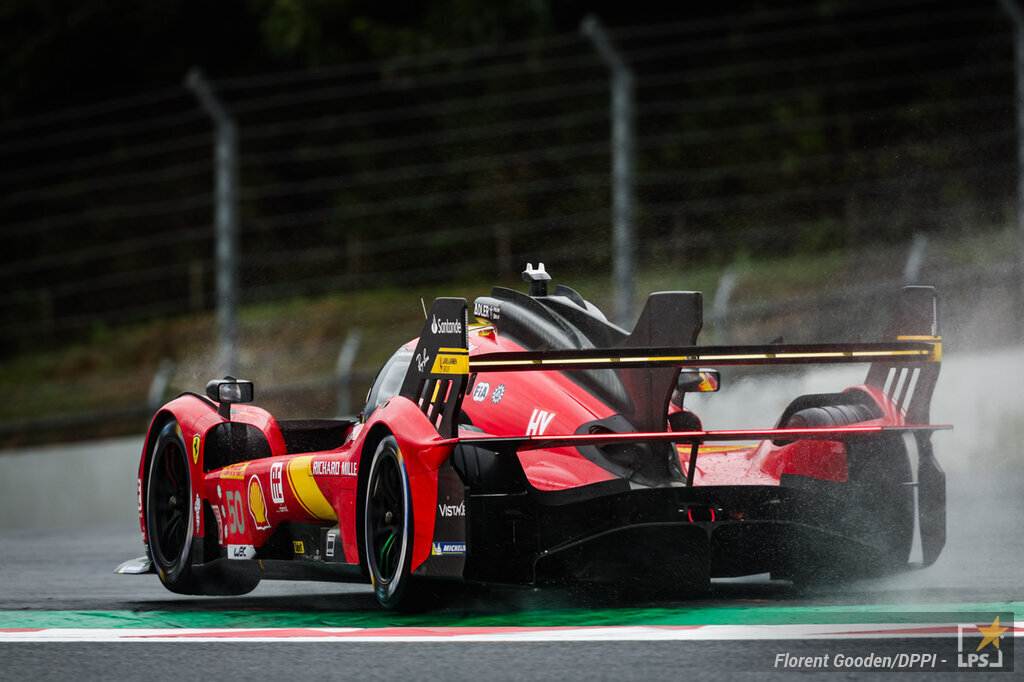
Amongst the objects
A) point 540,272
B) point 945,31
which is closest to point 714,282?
point 945,31

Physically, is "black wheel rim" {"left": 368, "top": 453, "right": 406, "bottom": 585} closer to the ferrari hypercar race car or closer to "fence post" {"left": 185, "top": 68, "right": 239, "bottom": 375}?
the ferrari hypercar race car

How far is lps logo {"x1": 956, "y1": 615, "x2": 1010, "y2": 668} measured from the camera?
4711 millimetres

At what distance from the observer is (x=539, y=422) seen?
6648 millimetres

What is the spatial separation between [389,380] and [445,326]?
3.30 feet

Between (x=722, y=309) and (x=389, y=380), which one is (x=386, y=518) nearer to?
(x=389, y=380)

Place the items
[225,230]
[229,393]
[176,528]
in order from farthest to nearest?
[225,230] → [176,528] → [229,393]

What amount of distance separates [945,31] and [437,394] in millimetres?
15568

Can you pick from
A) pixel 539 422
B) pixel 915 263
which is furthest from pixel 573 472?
pixel 915 263

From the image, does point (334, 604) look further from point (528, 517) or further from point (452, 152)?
point (452, 152)

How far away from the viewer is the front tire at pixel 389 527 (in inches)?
243

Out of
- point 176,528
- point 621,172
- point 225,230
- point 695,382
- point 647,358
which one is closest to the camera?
point 647,358

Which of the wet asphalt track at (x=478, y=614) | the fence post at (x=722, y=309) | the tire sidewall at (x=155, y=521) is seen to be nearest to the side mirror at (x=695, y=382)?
the wet asphalt track at (x=478, y=614)

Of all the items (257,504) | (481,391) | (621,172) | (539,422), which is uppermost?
(621,172)

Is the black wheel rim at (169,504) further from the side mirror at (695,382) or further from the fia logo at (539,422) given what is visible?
the side mirror at (695,382)
